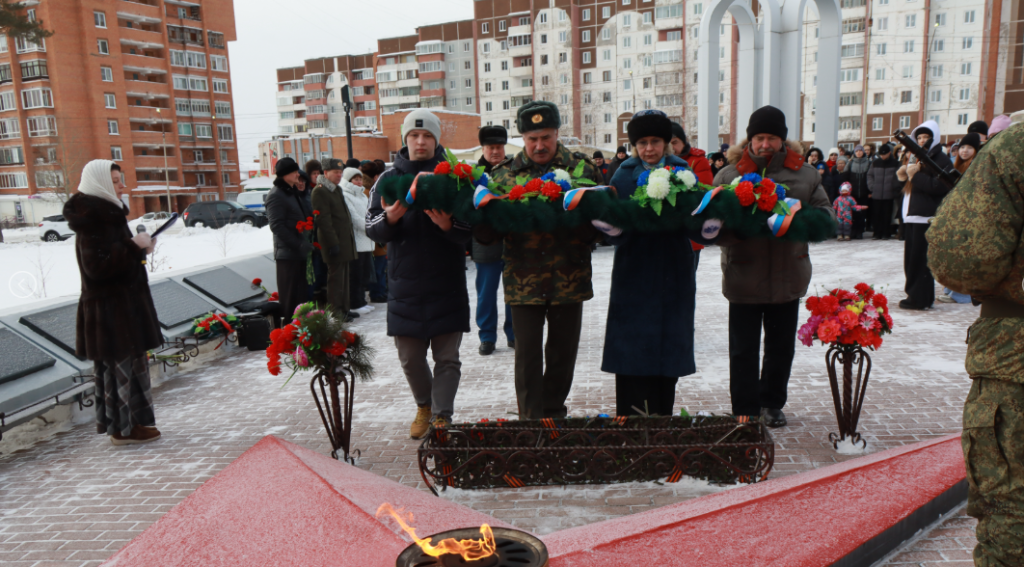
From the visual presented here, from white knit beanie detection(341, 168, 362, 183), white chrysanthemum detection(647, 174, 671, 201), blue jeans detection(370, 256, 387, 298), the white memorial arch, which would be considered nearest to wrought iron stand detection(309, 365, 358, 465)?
white chrysanthemum detection(647, 174, 671, 201)

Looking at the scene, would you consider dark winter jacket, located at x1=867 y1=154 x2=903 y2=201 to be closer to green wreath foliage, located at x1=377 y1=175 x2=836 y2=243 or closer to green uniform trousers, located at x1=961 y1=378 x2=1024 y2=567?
green wreath foliage, located at x1=377 y1=175 x2=836 y2=243

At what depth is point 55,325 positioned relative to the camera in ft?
18.6

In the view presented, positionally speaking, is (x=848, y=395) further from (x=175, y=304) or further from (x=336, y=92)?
(x=336, y=92)

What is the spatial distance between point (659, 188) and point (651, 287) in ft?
2.06

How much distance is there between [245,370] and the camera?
21.2 ft

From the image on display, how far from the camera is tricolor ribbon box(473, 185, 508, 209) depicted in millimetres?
3475

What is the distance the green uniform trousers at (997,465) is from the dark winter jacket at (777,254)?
1958 mm

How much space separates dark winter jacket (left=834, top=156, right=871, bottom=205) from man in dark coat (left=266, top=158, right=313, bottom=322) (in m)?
11.4

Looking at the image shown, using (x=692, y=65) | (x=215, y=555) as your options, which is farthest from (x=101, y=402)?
(x=692, y=65)

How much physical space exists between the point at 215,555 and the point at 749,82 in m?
13.8

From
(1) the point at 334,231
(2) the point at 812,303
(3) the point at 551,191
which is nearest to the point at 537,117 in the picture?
(3) the point at 551,191

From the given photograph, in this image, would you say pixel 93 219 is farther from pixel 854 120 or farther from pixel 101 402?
pixel 854 120

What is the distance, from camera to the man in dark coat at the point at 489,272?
5.80m

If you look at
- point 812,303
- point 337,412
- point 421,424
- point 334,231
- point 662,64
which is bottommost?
point 421,424
